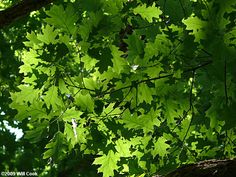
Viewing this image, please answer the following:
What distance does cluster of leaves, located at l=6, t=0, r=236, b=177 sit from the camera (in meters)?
2.16

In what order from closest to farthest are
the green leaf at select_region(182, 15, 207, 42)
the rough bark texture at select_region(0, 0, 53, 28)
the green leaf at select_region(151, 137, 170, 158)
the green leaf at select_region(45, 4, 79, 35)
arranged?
the green leaf at select_region(182, 15, 207, 42)
the green leaf at select_region(45, 4, 79, 35)
the rough bark texture at select_region(0, 0, 53, 28)
the green leaf at select_region(151, 137, 170, 158)

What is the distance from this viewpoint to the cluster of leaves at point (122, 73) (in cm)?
216

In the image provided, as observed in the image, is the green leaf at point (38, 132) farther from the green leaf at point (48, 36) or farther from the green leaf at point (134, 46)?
the green leaf at point (134, 46)

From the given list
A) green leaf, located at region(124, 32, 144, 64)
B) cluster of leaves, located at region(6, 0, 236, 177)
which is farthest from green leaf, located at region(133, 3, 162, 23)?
green leaf, located at region(124, 32, 144, 64)

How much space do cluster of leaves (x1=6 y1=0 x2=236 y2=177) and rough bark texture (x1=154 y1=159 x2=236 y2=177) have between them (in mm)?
431

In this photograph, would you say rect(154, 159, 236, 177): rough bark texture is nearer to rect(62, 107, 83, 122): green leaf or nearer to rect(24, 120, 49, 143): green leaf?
rect(62, 107, 83, 122): green leaf

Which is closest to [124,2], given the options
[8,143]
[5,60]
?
[5,60]

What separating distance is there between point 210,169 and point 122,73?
1038 millimetres

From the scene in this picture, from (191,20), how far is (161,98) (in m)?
0.77

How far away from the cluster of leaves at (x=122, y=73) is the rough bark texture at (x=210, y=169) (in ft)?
1.41

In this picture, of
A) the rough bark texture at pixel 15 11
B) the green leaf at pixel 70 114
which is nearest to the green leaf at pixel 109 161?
the green leaf at pixel 70 114

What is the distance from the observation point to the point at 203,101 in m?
3.23

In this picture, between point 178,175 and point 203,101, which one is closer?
point 178,175

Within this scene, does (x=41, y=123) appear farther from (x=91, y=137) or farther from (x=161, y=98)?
(x=161, y=98)
